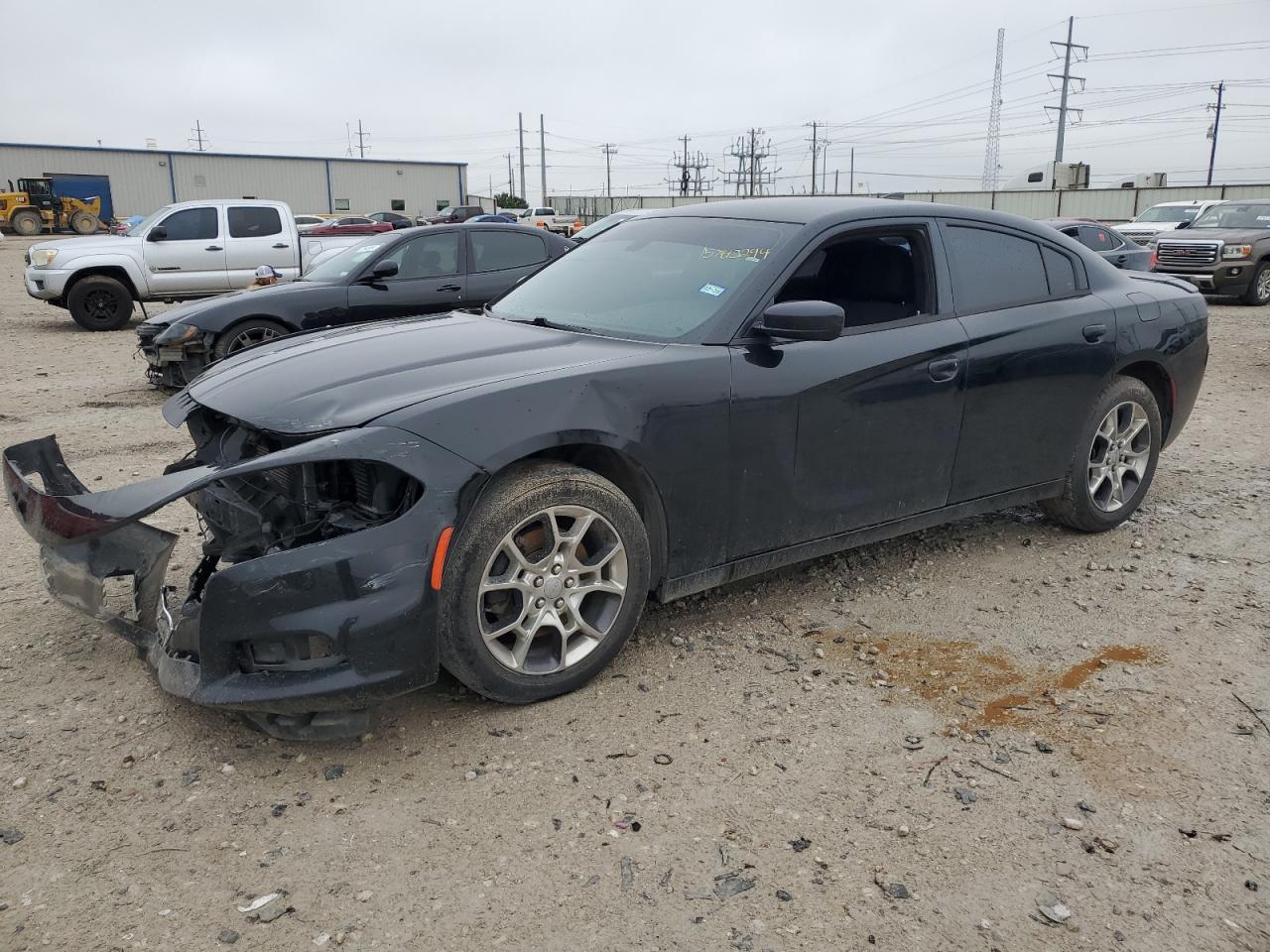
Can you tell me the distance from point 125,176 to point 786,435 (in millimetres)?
59762

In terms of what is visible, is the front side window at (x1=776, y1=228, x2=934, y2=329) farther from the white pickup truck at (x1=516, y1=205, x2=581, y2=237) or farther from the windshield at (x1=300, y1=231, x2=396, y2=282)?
the white pickup truck at (x1=516, y1=205, x2=581, y2=237)

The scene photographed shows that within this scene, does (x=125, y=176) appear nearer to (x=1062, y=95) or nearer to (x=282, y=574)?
(x=1062, y=95)

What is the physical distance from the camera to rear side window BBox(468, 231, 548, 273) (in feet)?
31.3

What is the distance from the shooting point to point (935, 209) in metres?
4.32

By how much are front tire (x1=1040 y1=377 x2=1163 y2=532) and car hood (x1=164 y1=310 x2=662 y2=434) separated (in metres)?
2.48

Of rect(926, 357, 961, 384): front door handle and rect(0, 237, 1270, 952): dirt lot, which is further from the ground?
rect(926, 357, 961, 384): front door handle

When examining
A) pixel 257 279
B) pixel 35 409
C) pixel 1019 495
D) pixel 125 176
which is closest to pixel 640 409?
pixel 1019 495

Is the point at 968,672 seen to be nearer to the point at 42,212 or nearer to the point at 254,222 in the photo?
the point at 254,222

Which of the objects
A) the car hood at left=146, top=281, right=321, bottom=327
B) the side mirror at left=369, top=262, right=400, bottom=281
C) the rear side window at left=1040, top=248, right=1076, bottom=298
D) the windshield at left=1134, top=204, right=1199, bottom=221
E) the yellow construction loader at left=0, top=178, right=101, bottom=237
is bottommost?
the car hood at left=146, top=281, right=321, bottom=327

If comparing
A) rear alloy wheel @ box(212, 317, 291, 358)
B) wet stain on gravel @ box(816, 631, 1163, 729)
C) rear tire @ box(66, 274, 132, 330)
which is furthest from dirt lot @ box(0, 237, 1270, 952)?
rear tire @ box(66, 274, 132, 330)

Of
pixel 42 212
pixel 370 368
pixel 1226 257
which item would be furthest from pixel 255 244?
pixel 42 212

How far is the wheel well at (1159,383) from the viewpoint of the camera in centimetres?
499

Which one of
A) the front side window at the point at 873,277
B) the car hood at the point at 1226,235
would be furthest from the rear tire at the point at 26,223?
the front side window at the point at 873,277

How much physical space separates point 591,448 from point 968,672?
1612mm
